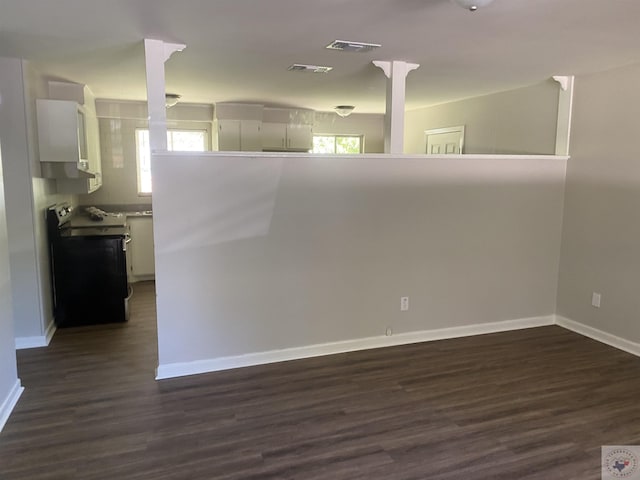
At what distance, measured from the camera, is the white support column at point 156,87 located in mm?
3219

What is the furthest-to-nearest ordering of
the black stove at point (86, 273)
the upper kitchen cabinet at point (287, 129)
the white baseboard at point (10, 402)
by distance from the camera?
the upper kitchen cabinet at point (287, 129)
the black stove at point (86, 273)
the white baseboard at point (10, 402)

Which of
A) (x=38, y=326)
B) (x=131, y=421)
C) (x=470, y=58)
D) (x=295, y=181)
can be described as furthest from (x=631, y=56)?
(x=38, y=326)

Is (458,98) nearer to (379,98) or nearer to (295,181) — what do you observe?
(379,98)

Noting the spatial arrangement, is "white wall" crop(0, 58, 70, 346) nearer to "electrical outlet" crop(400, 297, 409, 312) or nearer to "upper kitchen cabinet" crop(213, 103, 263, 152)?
"upper kitchen cabinet" crop(213, 103, 263, 152)

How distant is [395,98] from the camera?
3900mm

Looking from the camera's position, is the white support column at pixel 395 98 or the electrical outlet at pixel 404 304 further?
the electrical outlet at pixel 404 304

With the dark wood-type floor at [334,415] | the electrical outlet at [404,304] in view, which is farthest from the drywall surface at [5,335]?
the electrical outlet at [404,304]

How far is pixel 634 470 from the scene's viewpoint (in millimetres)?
2422

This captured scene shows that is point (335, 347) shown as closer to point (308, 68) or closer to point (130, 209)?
point (308, 68)

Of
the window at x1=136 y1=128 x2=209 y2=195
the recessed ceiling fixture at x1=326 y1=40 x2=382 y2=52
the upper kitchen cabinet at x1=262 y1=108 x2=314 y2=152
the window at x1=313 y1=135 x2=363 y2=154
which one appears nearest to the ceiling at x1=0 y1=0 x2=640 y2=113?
the recessed ceiling fixture at x1=326 y1=40 x2=382 y2=52

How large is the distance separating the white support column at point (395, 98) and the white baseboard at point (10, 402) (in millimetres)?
3263

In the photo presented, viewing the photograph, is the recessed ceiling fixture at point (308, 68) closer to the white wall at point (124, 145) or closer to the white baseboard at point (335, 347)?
the white baseboard at point (335, 347)

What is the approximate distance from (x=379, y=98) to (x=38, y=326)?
174 inches

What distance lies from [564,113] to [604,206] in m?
0.97
